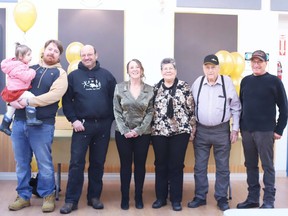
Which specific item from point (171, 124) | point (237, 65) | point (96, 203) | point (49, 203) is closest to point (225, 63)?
point (237, 65)

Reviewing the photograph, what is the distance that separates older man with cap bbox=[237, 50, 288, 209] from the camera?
360cm

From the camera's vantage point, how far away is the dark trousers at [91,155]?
3.68m

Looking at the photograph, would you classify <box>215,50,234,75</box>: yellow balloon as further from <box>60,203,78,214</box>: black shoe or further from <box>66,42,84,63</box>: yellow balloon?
<box>60,203,78,214</box>: black shoe

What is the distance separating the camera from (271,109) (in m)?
3.61

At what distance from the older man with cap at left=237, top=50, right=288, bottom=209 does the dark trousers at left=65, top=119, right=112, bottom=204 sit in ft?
Result: 4.39

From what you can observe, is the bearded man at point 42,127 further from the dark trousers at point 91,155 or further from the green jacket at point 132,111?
the green jacket at point 132,111

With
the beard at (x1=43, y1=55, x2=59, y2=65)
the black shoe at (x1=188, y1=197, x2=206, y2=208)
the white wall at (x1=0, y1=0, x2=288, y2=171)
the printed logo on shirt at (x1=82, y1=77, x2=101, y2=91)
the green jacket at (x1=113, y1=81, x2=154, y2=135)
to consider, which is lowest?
the black shoe at (x1=188, y1=197, x2=206, y2=208)

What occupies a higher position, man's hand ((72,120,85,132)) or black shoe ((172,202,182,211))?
man's hand ((72,120,85,132))

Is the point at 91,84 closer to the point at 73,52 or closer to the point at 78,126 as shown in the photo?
the point at 78,126

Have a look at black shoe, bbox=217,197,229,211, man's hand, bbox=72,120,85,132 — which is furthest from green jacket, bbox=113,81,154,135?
black shoe, bbox=217,197,229,211

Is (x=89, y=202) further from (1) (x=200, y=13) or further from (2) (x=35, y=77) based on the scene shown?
(1) (x=200, y=13)

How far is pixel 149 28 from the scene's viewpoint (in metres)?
5.11

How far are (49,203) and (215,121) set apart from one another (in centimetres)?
175

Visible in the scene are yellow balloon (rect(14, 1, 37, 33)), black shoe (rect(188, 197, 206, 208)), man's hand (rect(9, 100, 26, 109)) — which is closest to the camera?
man's hand (rect(9, 100, 26, 109))
